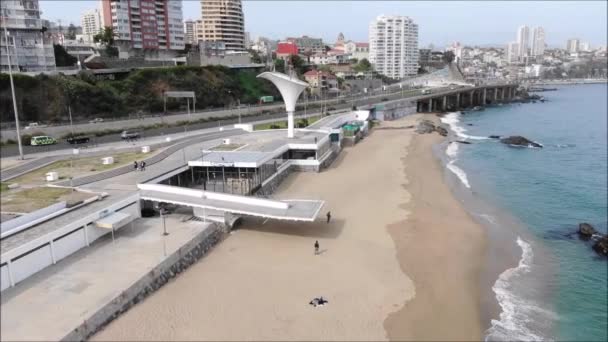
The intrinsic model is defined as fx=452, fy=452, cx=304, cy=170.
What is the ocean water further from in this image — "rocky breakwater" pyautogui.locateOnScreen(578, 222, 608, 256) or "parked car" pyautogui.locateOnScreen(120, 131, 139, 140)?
"parked car" pyautogui.locateOnScreen(120, 131, 139, 140)

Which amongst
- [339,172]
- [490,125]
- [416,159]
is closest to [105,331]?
[339,172]

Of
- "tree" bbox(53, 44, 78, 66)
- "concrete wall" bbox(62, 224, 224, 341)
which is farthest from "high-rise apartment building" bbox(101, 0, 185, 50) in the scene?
"concrete wall" bbox(62, 224, 224, 341)

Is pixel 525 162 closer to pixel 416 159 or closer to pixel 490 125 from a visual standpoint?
pixel 416 159

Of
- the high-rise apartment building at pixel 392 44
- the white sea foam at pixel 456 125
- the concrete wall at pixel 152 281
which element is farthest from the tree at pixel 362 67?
the concrete wall at pixel 152 281

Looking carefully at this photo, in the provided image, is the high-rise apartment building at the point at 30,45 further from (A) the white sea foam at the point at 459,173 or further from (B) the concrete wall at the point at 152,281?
(A) the white sea foam at the point at 459,173

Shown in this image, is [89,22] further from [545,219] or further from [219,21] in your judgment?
[545,219]

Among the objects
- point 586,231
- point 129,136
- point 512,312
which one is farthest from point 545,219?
point 129,136

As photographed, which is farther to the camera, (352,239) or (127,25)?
(127,25)
